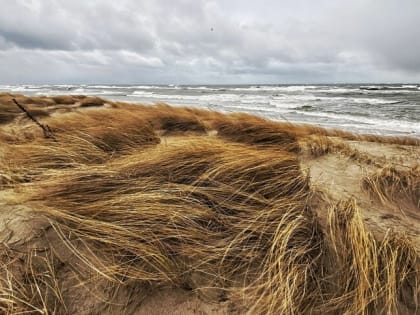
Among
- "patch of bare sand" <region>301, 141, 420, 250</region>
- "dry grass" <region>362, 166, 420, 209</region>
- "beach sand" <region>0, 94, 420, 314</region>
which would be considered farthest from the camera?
"dry grass" <region>362, 166, 420, 209</region>

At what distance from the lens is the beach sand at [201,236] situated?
138 centimetres

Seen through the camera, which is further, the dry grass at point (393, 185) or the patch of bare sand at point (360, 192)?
the dry grass at point (393, 185)

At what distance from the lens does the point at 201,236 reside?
170 cm

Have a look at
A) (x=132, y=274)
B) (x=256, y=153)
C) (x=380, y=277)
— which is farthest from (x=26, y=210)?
(x=380, y=277)

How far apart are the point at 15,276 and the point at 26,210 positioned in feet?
1.74

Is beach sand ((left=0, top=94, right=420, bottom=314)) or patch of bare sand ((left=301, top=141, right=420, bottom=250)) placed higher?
beach sand ((left=0, top=94, right=420, bottom=314))

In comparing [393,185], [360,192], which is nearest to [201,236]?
[360,192]

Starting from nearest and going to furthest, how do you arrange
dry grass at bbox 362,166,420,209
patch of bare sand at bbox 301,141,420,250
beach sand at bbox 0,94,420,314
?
beach sand at bbox 0,94,420,314 → patch of bare sand at bbox 301,141,420,250 → dry grass at bbox 362,166,420,209

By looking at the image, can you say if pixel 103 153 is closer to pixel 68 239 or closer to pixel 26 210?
pixel 26 210

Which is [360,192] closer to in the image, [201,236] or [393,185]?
[393,185]

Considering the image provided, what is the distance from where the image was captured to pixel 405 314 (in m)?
1.37

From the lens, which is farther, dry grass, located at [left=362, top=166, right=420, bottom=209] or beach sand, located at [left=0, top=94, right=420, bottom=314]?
dry grass, located at [left=362, top=166, right=420, bottom=209]

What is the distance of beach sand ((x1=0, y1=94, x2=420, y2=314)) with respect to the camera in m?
1.38

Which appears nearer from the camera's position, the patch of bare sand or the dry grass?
the patch of bare sand
